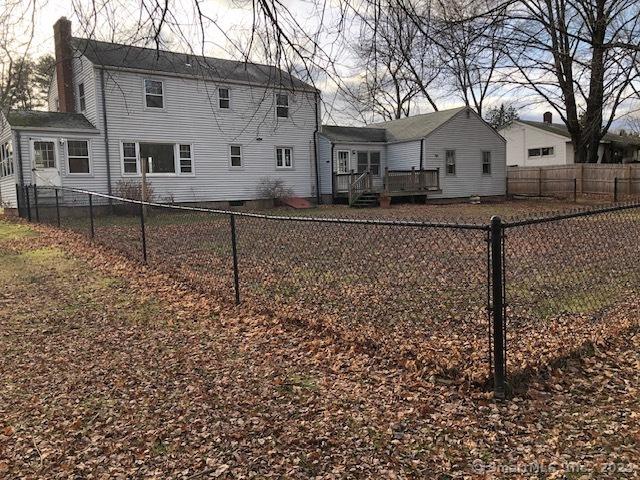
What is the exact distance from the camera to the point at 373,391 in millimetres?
3729

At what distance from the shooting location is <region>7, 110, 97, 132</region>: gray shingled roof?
58.9 feet

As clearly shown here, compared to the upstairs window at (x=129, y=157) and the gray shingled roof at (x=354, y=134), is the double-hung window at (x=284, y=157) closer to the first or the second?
the gray shingled roof at (x=354, y=134)

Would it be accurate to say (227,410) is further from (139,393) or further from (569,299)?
(569,299)

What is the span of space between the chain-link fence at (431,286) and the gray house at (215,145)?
6679 mm

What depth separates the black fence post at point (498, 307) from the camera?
133 inches

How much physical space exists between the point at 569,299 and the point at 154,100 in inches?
736

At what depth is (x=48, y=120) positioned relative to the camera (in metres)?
18.7

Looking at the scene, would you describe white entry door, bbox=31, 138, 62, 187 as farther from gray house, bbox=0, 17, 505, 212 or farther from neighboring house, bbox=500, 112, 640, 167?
neighboring house, bbox=500, 112, 640, 167

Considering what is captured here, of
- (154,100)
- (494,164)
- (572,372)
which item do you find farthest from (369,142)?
(572,372)

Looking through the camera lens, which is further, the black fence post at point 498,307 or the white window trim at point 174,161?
the white window trim at point 174,161

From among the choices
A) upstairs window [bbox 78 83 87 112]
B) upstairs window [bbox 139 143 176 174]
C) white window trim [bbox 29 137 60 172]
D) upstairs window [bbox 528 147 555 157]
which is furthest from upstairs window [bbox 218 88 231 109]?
upstairs window [bbox 528 147 555 157]

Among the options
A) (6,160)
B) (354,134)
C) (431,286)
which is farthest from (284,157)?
(431,286)

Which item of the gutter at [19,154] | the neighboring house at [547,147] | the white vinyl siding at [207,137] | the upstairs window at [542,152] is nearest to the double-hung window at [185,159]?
the white vinyl siding at [207,137]

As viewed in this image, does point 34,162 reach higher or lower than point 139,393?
higher
